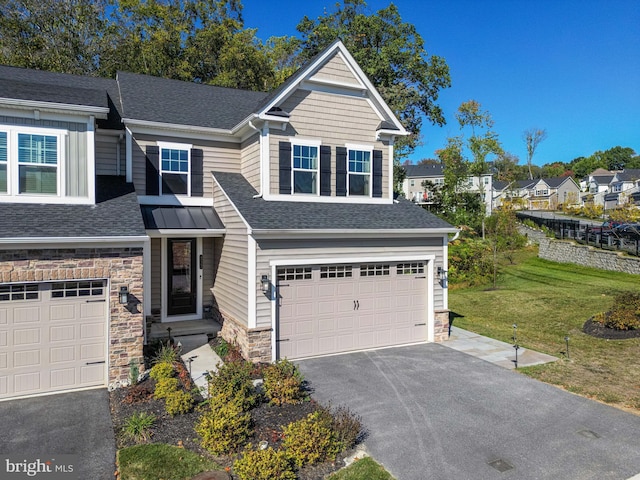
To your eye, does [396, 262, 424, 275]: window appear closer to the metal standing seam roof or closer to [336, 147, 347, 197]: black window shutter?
[336, 147, 347, 197]: black window shutter

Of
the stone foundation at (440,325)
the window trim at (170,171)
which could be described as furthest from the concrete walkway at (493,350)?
the window trim at (170,171)

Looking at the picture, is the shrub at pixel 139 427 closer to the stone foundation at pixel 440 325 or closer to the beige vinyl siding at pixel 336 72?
the stone foundation at pixel 440 325

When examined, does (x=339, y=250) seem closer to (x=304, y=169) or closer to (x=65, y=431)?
(x=304, y=169)

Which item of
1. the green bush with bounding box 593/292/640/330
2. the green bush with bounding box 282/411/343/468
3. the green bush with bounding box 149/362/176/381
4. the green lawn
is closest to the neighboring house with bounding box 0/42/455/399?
the green bush with bounding box 149/362/176/381

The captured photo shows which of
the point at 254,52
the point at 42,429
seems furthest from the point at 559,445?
the point at 254,52

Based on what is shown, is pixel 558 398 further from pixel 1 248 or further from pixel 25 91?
pixel 25 91
